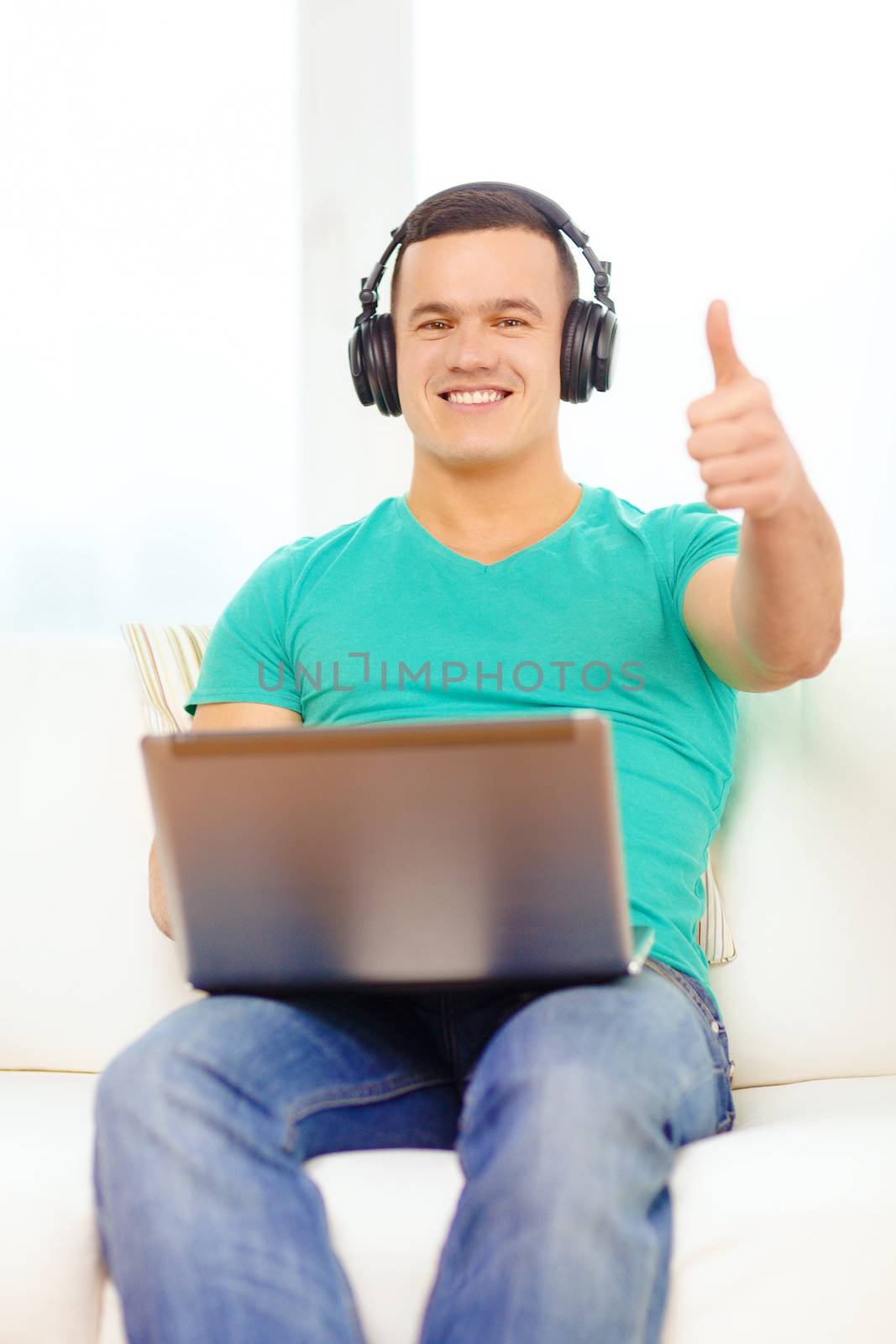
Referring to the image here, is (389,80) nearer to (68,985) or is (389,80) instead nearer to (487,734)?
(68,985)

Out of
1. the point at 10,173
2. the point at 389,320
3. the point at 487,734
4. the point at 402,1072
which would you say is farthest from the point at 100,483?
the point at 487,734

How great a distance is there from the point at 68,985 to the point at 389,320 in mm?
892

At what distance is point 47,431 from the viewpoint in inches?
89.7

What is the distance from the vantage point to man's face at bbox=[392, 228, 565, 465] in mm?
1544

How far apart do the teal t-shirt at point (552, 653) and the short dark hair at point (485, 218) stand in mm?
328

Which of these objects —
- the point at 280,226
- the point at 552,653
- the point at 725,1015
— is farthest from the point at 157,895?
the point at 280,226

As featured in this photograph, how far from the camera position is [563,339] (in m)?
1.55

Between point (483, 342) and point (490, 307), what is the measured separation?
5 centimetres

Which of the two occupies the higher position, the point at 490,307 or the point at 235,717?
the point at 490,307

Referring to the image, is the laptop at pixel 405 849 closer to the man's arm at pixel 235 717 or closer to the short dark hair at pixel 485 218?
the man's arm at pixel 235 717

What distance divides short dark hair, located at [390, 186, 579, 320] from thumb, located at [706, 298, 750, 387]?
0.56m

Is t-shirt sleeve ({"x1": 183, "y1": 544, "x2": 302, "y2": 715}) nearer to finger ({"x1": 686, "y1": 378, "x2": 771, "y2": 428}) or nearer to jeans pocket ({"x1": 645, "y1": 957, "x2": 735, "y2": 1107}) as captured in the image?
jeans pocket ({"x1": 645, "y1": 957, "x2": 735, "y2": 1107})

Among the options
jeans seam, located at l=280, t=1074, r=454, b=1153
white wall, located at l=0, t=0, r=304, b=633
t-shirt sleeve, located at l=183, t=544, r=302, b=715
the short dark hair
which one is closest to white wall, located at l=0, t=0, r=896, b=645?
white wall, located at l=0, t=0, r=304, b=633

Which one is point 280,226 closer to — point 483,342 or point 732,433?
point 483,342
